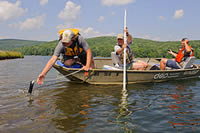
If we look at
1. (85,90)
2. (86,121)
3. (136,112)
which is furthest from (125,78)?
(86,121)

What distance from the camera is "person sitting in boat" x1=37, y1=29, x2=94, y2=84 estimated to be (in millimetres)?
6074

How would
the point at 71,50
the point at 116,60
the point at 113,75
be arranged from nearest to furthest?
the point at 71,50 → the point at 113,75 → the point at 116,60

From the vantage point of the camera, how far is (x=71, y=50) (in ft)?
24.6

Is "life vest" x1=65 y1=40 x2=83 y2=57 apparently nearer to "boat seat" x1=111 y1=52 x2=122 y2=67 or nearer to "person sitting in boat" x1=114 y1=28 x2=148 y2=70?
"person sitting in boat" x1=114 y1=28 x2=148 y2=70

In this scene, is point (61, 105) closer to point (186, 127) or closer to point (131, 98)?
point (131, 98)

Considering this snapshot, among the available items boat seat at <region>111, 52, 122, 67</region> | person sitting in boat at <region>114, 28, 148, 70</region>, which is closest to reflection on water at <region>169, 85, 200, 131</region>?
person sitting in boat at <region>114, 28, 148, 70</region>

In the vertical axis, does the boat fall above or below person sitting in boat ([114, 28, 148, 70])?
below

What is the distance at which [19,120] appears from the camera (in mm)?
4254

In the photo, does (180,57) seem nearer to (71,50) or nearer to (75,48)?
(75,48)

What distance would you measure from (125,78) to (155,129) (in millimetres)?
4629

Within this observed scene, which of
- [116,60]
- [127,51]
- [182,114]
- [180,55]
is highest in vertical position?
[127,51]

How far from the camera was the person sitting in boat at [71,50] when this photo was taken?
6.07m

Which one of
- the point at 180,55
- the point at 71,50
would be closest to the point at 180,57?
the point at 180,55

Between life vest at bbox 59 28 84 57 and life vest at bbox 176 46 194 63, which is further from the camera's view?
life vest at bbox 176 46 194 63
